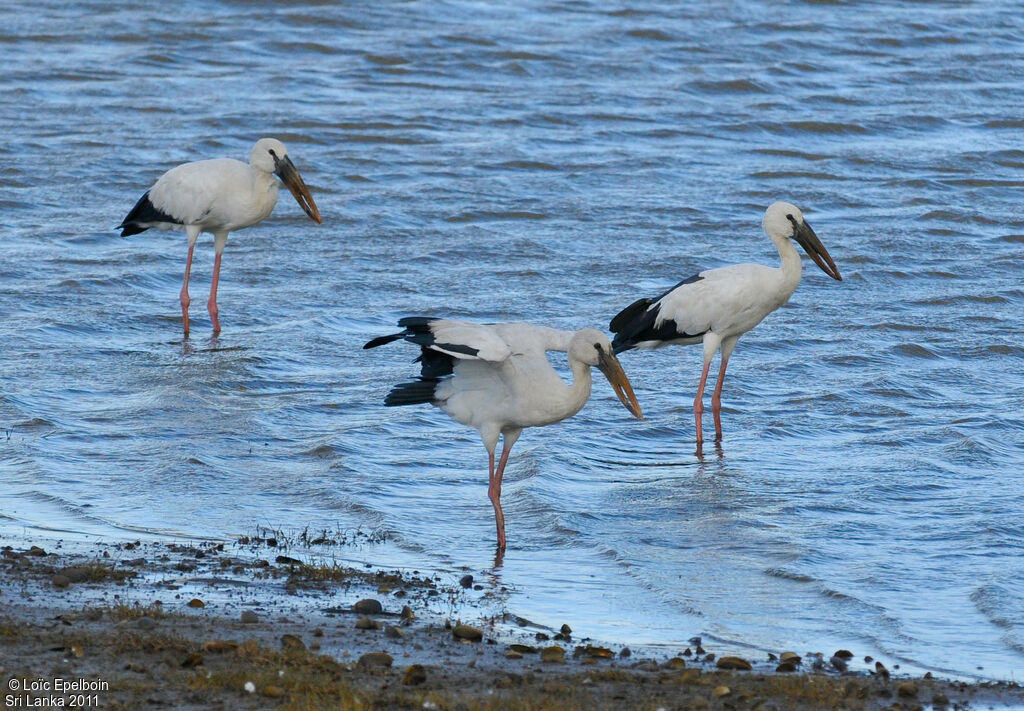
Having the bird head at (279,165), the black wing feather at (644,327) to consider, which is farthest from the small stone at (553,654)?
the bird head at (279,165)

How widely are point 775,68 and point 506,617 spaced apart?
17.0 meters

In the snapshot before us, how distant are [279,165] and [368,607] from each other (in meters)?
7.32

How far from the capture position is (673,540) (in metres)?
7.62

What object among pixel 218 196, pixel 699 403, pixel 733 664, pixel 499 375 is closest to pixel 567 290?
pixel 218 196

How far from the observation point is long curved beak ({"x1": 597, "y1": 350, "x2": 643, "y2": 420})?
24.0 ft

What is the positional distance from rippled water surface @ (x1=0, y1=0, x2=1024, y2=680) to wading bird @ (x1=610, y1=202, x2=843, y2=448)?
0.38m

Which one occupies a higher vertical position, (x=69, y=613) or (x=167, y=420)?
(x=69, y=613)

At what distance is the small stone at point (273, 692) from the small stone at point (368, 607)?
3.29 ft

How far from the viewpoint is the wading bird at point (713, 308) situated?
10.2 metres

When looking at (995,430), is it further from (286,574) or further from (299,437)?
(286,574)

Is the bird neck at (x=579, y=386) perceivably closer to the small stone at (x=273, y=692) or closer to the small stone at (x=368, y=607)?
the small stone at (x=368, y=607)

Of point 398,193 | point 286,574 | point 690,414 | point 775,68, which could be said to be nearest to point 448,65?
point 775,68

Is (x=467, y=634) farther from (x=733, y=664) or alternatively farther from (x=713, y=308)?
(x=713, y=308)

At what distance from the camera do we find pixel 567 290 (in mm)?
12969
